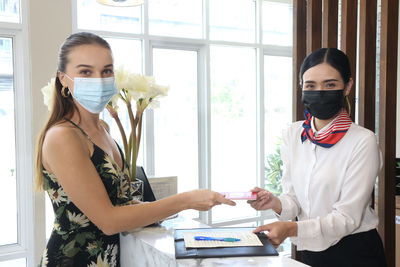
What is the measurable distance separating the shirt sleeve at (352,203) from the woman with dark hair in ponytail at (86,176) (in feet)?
1.45

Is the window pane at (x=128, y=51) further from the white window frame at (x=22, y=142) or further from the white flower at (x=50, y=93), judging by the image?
the white flower at (x=50, y=93)

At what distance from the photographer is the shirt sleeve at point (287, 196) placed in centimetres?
176

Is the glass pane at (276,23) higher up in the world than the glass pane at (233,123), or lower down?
higher up

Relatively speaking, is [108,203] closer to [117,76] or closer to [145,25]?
[117,76]

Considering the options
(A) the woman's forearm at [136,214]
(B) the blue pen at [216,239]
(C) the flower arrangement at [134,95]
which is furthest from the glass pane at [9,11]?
(B) the blue pen at [216,239]

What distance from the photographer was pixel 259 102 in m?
5.21

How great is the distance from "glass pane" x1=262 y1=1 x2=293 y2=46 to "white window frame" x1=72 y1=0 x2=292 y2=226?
0.09 meters

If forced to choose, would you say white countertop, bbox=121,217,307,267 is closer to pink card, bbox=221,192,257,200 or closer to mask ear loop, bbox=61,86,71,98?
pink card, bbox=221,192,257,200

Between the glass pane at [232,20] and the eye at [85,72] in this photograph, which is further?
the glass pane at [232,20]

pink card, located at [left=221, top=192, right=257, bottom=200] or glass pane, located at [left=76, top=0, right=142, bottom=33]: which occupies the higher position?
glass pane, located at [left=76, top=0, right=142, bottom=33]

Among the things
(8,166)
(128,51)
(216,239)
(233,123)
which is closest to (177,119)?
(233,123)

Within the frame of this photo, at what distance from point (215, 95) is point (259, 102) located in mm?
662

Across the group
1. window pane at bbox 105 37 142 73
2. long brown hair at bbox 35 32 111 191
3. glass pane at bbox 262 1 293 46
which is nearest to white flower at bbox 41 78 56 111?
long brown hair at bbox 35 32 111 191

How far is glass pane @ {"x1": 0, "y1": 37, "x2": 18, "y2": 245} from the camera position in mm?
3734
